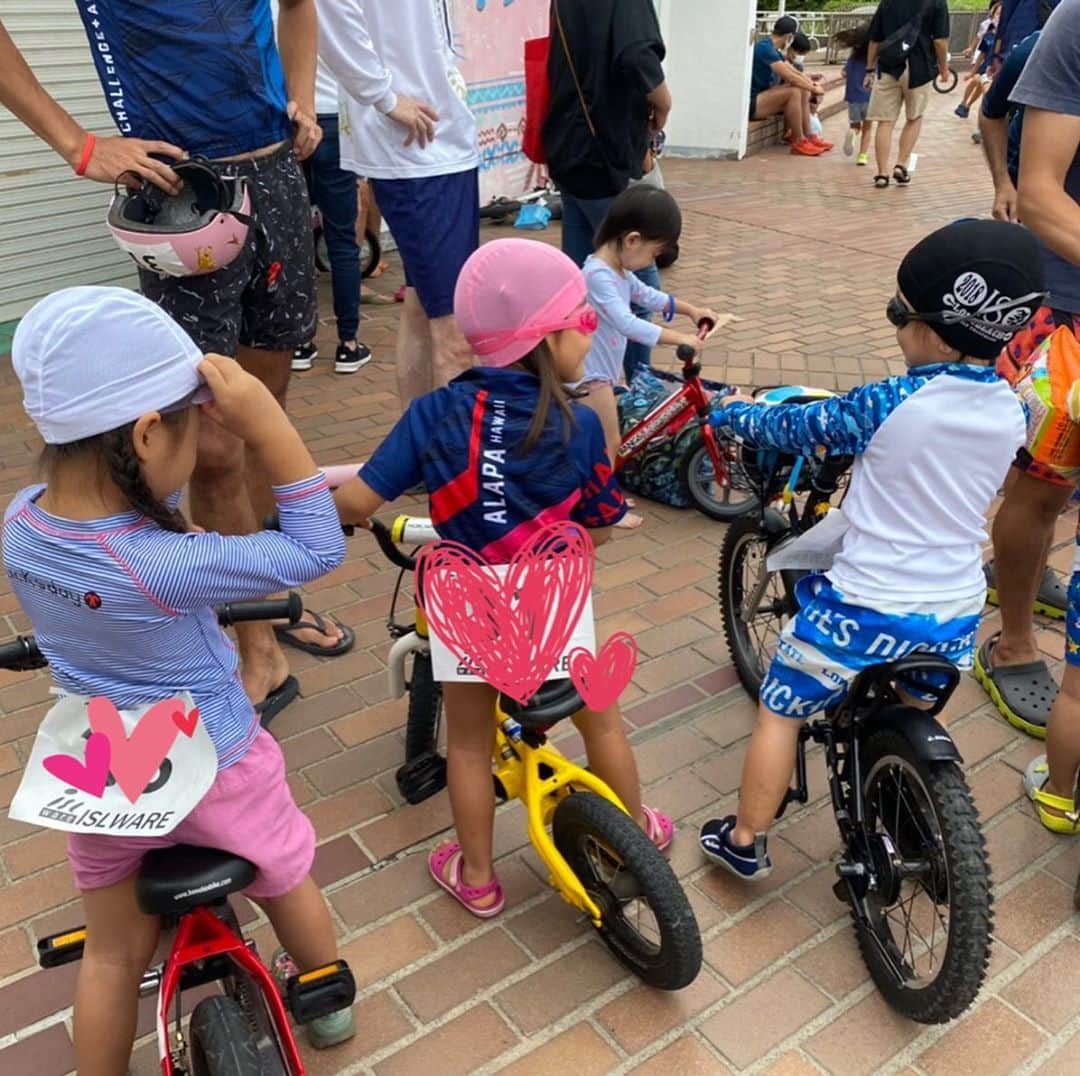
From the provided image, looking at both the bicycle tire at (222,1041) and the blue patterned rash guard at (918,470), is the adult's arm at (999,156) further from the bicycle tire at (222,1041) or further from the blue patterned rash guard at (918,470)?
the bicycle tire at (222,1041)

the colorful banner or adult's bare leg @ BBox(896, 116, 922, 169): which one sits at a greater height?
the colorful banner

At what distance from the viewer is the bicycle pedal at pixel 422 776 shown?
2.70 m

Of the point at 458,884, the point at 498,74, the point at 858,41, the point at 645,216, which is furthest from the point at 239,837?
the point at 858,41

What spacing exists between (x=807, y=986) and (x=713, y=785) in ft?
2.18

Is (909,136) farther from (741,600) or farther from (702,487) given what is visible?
(741,600)

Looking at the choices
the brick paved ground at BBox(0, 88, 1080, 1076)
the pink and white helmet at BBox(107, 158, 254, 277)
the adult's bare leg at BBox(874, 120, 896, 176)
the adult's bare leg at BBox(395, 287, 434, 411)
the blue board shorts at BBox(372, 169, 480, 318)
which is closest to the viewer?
the brick paved ground at BBox(0, 88, 1080, 1076)

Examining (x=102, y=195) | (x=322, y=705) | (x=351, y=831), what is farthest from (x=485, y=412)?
(x=102, y=195)

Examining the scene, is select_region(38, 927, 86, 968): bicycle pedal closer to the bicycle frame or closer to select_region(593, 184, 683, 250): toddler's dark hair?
the bicycle frame

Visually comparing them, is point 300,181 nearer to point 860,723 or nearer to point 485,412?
point 485,412

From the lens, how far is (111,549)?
1494 mm

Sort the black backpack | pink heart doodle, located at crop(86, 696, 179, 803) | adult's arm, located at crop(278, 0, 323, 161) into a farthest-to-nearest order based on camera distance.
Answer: the black backpack, adult's arm, located at crop(278, 0, 323, 161), pink heart doodle, located at crop(86, 696, 179, 803)

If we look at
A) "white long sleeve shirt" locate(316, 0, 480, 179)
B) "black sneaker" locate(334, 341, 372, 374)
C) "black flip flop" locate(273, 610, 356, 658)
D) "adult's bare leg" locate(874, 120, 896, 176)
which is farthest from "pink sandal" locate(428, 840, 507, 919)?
"adult's bare leg" locate(874, 120, 896, 176)

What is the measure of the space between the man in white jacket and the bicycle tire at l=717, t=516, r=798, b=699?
1510 mm

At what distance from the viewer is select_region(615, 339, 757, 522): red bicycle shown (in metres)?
4.05
